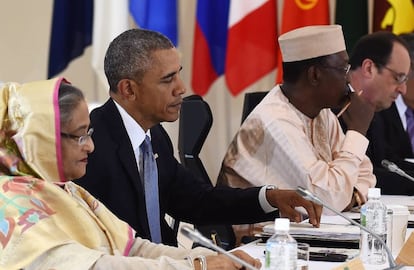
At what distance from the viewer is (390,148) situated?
13.3ft

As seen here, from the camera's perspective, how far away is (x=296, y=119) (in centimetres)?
312

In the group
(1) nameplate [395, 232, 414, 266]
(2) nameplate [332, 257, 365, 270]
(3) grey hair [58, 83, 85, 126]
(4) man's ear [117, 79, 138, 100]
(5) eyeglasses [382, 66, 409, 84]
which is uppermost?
(3) grey hair [58, 83, 85, 126]

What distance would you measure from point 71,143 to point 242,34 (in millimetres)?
3277

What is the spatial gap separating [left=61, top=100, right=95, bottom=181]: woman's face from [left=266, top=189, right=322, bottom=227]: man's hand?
2.82 feet

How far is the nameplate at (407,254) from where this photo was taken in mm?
2109

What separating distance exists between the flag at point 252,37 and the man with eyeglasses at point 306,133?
6.12ft

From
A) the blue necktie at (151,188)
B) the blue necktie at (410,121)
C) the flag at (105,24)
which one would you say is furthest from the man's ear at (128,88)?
the flag at (105,24)

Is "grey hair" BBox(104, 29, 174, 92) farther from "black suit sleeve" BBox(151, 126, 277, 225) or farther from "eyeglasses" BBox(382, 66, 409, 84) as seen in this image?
"eyeglasses" BBox(382, 66, 409, 84)

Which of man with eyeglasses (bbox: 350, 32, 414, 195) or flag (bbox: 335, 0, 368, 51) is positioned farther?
flag (bbox: 335, 0, 368, 51)

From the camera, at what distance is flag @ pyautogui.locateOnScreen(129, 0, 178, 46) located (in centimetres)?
498

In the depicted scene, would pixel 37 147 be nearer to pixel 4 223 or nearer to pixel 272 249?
pixel 4 223

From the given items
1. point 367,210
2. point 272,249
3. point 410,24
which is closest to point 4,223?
point 272,249

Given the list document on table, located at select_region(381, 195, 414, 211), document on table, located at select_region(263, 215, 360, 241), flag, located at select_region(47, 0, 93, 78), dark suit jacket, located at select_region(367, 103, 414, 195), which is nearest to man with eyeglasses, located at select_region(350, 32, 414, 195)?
dark suit jacket, located at select_region(367, 103, 414, 195)

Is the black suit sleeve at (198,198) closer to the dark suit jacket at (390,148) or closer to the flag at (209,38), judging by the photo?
the dark suit jacket at (390,148)
